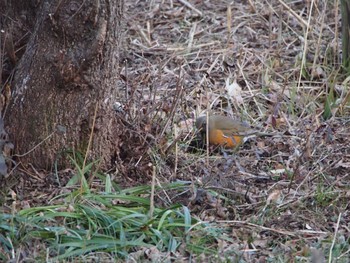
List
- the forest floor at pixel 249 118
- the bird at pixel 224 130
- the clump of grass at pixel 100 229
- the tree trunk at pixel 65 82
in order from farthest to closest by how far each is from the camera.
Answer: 1. the bird at pixel 224 130
2. the tree trunk at pixel 65 82
3. the forest floor at pixel 249 118
4. the clump of grass at pixel 100 229

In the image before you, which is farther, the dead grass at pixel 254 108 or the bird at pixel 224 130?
the bird at pixel 224 130

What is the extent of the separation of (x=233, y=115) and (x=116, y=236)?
278 centimetres

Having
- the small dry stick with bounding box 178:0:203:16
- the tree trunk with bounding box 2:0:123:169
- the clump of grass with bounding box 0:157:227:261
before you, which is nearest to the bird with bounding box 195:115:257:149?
the tree trunk with bounding box 2:0:123:169

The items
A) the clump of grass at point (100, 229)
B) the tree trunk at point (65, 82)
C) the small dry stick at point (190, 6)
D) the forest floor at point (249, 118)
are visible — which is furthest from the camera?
the small dry stick at point (190, 6)

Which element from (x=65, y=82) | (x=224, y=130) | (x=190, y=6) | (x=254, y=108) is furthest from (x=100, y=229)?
(x=190, y=6)

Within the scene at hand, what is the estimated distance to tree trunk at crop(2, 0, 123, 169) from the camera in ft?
17.7

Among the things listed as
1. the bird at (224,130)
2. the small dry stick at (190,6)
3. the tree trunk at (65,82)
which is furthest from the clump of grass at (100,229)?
the small dry stick at (190,6)

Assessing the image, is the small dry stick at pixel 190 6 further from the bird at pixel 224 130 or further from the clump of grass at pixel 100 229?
the clump of grass at pixel 100 229

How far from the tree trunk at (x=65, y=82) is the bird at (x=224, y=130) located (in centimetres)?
111

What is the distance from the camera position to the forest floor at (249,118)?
529 cm

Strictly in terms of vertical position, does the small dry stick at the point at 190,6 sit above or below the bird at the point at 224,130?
above

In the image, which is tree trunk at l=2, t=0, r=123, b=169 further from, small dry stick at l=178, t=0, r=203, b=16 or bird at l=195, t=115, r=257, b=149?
small dry stick at l=178, t=0, r=203, b=16

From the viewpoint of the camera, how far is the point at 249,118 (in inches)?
294

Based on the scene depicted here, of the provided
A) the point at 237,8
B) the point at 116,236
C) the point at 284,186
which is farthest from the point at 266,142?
the point at 237,8
